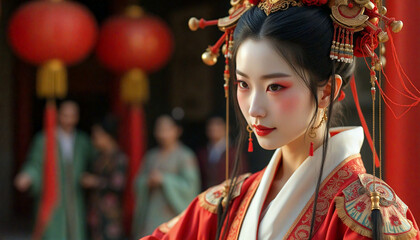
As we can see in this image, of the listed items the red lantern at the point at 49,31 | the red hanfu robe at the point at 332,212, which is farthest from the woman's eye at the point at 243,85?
the red lantern at the point at 49,31

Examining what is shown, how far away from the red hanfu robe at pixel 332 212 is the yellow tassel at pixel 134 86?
132 inches

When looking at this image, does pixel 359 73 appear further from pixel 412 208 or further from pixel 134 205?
pixel 134 205

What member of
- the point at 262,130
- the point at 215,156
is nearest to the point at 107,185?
the point at 215,156

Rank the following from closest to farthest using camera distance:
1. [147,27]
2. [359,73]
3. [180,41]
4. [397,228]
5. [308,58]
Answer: [397,228]
[308,58]
[359,73]
[147,27]
[180,41]

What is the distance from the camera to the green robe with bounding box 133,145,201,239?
4.24 m

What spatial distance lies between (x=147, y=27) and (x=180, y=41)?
3.78 ft

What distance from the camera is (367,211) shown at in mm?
1220

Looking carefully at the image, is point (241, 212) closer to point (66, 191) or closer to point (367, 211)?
point (367, 211)

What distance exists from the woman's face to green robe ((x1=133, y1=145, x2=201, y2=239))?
296 centimetres

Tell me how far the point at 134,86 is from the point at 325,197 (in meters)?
3.74

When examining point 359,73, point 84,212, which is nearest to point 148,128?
point 84,212

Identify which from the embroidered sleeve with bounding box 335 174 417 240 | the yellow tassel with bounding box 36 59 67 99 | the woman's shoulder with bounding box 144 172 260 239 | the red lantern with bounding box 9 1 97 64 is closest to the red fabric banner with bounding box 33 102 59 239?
the yellow tassel with bounding box 36 59 67 99

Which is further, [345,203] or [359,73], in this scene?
[359,73]

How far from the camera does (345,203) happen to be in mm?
1255
